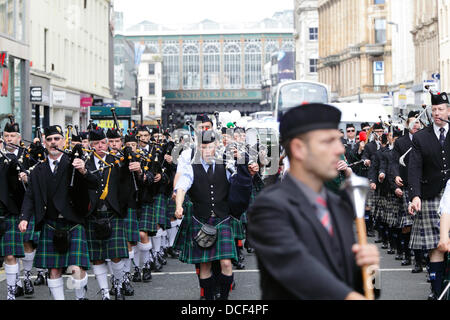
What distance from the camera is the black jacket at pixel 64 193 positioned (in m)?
8.60

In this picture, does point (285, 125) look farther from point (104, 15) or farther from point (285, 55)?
point (285, 55)

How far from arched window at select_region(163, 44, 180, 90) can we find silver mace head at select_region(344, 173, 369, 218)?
Answer: 6312 inches

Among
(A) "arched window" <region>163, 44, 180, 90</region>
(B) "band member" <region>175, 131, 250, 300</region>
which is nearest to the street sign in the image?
(B) "band member" <region>175, 131, 250, 300</region>

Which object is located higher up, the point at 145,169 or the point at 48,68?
the point at 48,68

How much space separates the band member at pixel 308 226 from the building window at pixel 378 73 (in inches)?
2898

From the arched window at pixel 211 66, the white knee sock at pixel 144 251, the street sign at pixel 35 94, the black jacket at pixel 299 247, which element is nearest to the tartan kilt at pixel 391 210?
the white knee sock at pixel 144 251

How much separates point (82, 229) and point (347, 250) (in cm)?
547

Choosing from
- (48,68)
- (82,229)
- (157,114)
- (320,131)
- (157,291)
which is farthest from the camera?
(157,114)

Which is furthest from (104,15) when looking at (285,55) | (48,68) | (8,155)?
(285,55)

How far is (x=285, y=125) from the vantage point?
3770 mm

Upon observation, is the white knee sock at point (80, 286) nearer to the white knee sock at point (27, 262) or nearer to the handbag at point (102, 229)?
the handbag at point (102, 229)

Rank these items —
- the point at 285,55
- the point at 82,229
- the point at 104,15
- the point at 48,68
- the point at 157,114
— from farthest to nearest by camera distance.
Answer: the point at 157,114
the point at 285,55
the point at 104,15
the point at 48,68
the point at 82,229

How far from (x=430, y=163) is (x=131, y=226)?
367 centimetres

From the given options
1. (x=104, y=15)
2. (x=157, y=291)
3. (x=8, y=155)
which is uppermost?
(x=104, y=15)
